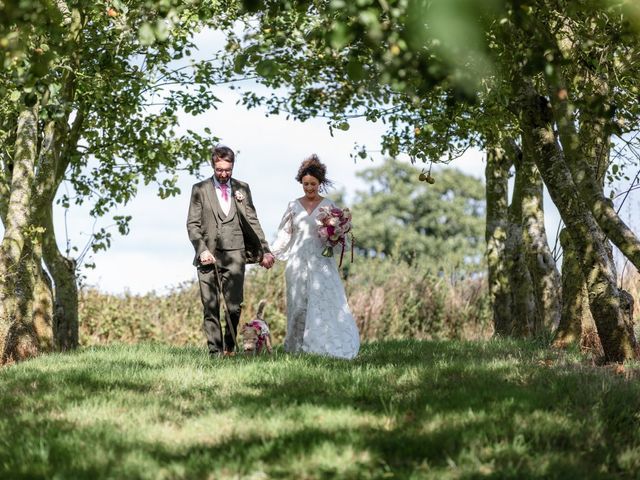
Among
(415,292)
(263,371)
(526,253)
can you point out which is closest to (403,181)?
(415,292)

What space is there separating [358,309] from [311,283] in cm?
1173

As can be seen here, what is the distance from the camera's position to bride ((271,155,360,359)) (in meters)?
12.9

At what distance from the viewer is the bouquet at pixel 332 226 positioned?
13008 millimetres

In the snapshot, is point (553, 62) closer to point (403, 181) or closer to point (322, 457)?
point (322, 457)

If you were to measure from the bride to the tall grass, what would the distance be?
32.5ft

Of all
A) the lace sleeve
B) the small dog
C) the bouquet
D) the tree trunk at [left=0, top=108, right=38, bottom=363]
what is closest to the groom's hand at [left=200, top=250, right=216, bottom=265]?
the small dog

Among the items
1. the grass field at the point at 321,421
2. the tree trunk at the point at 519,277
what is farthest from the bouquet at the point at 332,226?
the tree trunk at the point at 519,277

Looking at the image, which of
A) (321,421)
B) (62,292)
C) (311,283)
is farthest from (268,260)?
(62,292)

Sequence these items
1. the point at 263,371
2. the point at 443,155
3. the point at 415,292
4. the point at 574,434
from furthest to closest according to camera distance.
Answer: the point at 415,292 → the point at 443,155 → the point at 263,371 → the point at 574,434

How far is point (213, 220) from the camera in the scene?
12.5 metres

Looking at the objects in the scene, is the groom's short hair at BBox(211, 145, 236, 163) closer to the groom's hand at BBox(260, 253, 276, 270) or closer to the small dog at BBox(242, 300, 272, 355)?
the groom's hand at BBox(260, 253, 276, 270)

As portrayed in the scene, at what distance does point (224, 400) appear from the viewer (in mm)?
8523

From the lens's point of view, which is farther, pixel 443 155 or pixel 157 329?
pixel 157 329

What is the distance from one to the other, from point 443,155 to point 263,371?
7.18 metres
